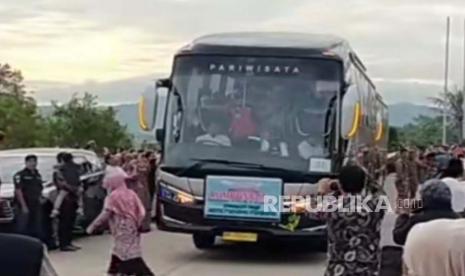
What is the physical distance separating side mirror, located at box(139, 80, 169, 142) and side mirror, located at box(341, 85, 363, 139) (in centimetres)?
273

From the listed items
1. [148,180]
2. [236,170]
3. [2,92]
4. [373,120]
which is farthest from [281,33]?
[2,92]

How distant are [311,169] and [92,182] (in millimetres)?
5643

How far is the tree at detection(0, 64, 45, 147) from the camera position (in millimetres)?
52906

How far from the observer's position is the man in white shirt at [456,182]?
37.8 ft

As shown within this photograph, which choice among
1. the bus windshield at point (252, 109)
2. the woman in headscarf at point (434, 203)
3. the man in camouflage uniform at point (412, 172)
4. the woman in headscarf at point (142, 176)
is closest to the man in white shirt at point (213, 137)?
the bus windshield at point (252, 109)

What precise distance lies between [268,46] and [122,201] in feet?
18.6

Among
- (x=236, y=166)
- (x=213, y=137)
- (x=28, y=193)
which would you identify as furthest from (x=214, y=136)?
(x=28, y=193)

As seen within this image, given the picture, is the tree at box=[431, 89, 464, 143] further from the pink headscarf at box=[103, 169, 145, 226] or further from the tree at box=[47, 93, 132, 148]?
the pink headscarf at box=[103, 169, 145, 226]

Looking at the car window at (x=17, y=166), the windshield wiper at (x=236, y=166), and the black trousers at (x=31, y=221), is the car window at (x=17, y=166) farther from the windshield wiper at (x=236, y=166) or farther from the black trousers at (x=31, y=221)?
the windshield wiper at (x=236, y=166)

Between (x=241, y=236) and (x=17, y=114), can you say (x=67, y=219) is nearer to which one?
(x=241, y=236)

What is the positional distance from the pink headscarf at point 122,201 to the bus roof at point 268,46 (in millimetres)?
5156

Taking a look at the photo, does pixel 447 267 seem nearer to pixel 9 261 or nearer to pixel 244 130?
pixel 9 261

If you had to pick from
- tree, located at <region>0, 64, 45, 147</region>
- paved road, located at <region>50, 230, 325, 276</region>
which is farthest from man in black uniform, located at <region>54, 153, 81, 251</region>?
tree, located at <region>0, 64, 45, 147</region>

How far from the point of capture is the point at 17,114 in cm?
5497
